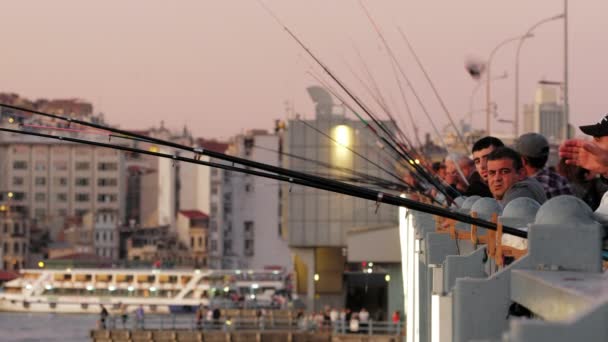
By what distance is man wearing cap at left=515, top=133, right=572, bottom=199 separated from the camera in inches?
317

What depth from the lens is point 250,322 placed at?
178ft

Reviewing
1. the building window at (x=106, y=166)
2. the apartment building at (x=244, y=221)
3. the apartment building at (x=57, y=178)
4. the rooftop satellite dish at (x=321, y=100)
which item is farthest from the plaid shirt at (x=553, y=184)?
the building window at (x=106, y=166)

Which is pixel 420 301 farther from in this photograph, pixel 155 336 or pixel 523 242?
pixel 155 336

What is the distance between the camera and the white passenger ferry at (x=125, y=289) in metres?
112

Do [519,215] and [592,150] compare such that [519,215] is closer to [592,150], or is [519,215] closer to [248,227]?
[592,150]

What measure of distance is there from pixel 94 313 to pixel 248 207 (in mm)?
29000

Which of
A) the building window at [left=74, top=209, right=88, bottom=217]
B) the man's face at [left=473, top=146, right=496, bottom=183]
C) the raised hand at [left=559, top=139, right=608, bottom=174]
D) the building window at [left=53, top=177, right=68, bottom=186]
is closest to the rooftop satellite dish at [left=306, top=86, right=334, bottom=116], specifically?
the man's face at [left=473, top=146, right=496, bottom=183]

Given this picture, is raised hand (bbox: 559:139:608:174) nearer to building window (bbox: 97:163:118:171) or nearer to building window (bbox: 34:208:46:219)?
building window (bbox: 97:163:118:171)

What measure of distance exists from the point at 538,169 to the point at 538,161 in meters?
0.05

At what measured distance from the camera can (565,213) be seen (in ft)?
12.6

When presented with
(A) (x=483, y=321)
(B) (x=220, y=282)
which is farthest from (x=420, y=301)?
(B) (x=220, y=282)

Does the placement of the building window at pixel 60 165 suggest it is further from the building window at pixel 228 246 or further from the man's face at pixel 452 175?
the man's face at pixel 452 175

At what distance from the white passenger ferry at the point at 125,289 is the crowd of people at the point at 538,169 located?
101m

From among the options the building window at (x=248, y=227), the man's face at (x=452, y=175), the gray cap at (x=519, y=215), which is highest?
the building window at (x=248, y=227)
